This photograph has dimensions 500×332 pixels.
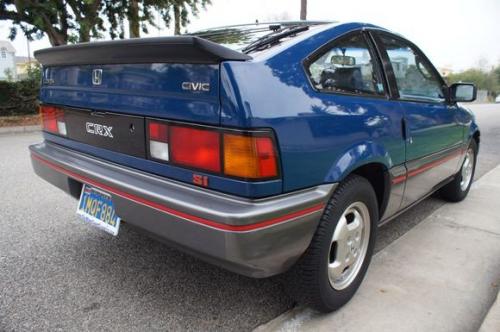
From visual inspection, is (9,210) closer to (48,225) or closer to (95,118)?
(48,225)

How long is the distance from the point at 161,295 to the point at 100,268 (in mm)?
552

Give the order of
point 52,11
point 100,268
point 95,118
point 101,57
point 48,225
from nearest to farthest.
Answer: point 101,57 → point 95,118 → point 100,268 → point 48,225 → point 52,11

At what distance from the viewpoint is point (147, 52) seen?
6.08 feet

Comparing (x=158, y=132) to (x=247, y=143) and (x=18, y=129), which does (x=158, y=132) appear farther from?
(x=18, y=129)

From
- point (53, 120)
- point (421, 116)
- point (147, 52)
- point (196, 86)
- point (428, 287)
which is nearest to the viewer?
point (196, 86)

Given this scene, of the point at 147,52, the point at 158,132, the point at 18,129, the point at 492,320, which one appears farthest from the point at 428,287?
the point at 18,129

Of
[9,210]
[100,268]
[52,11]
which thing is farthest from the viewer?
[52,11]

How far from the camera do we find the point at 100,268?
2580 millimetres

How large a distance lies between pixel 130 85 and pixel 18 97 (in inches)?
405

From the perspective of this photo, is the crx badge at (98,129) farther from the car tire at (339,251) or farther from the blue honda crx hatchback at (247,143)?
the car tire at (339,251)

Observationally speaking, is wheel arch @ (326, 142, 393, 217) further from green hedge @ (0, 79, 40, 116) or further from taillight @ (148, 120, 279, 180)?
green hedge @ (0, 79, 40, 116)

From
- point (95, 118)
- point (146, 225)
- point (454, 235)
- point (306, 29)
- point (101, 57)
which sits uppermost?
point (306, 29)

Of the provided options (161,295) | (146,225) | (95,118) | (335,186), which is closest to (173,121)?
(146,225)

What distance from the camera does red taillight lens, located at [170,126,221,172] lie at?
67.2 inches
